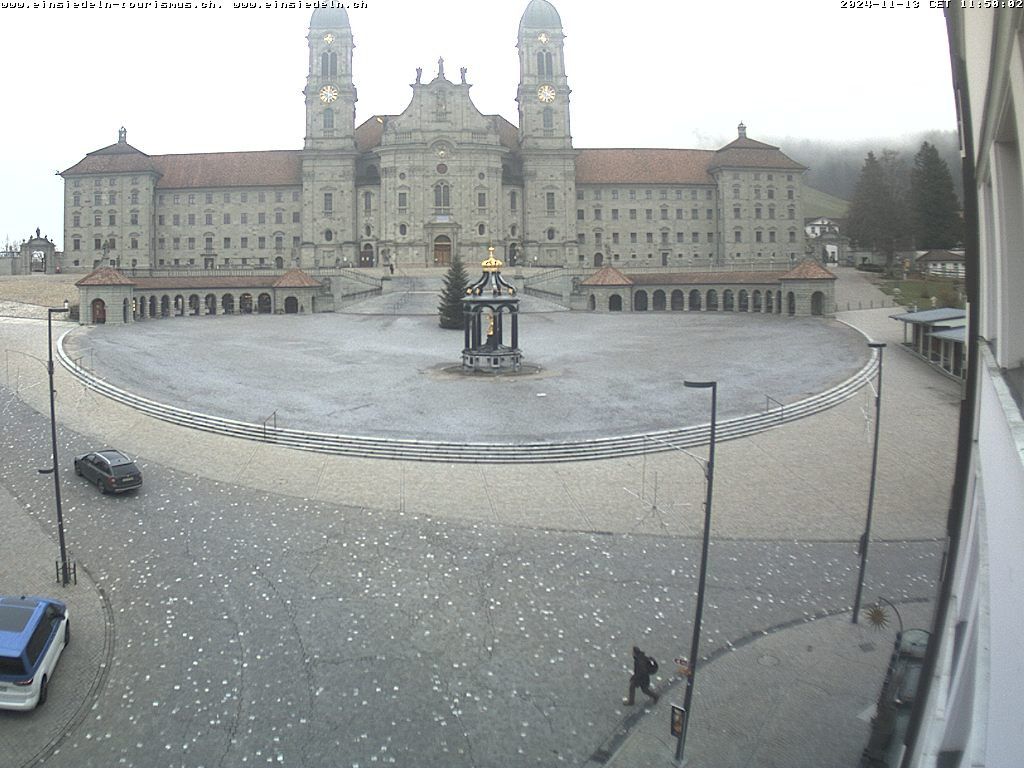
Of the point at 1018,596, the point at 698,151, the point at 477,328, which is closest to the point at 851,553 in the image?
the point at 1018,596

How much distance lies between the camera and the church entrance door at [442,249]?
96.2 metres

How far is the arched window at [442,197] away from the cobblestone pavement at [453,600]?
69216 mm

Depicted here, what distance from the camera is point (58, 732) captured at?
1366 centimetres

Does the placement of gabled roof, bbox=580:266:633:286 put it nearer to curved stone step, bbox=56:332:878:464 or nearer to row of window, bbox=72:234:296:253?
row of window, bbox=72:234:296:253

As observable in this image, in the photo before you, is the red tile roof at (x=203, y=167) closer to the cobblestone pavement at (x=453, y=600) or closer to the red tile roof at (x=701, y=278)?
the red tile roof at (x=701, y=278)

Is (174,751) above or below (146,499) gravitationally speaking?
below

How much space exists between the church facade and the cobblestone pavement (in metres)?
70.0

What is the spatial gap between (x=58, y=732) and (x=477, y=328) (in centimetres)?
3327

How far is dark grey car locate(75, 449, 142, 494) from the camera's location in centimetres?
2442

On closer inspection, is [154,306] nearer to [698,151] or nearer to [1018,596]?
[698,151]

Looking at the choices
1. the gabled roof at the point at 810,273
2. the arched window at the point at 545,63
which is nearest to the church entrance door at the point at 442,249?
the arched window at the point at 545,63

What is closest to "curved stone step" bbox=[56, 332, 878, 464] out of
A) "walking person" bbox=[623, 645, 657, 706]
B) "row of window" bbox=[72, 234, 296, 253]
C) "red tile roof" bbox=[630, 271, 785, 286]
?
"walking person" bbox=[623, 645, 657, 706]

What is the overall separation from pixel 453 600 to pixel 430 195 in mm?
82793

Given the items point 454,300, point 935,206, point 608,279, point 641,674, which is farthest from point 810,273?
point 641,674
